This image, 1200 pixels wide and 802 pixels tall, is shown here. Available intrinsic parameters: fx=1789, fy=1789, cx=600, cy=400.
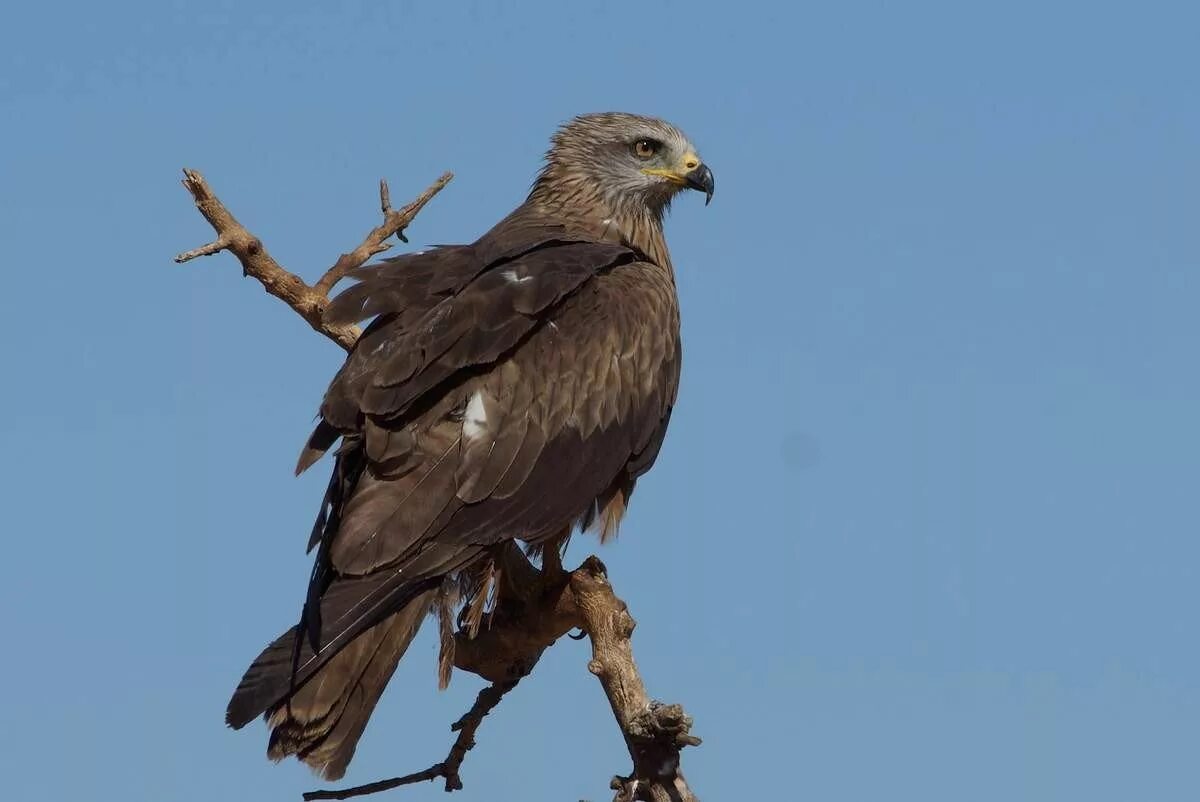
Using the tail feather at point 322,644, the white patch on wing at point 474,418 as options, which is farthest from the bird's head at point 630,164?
the tail feather at point 322,644

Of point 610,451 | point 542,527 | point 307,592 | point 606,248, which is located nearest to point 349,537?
point 307,592

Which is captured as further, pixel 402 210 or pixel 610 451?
pixel 402 210

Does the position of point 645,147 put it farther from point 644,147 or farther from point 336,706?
point 336,706

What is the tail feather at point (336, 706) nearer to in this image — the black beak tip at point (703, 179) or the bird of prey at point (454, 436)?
the bird of prey at point (454, 436)

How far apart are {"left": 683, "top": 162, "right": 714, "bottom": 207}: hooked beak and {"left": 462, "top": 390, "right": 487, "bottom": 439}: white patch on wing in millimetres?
2850

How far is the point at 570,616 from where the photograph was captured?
25.0ft

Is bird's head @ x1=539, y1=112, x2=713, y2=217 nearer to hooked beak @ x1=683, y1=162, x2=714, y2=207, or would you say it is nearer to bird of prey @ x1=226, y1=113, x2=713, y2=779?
hooked beak @ x1=683, y1=162, x2=714, y2=207

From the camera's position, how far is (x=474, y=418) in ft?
24.7

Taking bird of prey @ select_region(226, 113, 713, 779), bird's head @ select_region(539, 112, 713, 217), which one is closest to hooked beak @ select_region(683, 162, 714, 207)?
bird's head @ select_region(539, 112, 713, 217)

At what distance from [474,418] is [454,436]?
12 centimetres

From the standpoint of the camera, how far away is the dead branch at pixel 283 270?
843 centimetres

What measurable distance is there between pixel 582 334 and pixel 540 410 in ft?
1.60

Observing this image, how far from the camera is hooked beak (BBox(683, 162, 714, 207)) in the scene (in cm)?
995

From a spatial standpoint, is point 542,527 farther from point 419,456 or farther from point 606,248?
point 606,248
